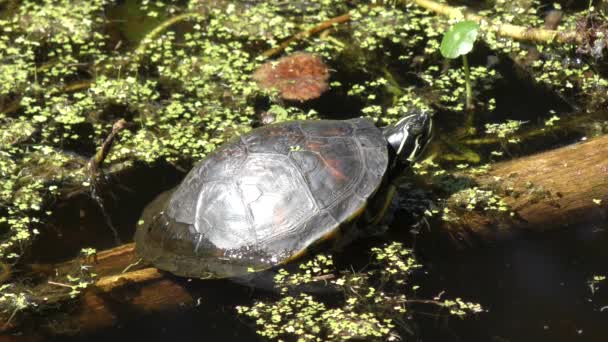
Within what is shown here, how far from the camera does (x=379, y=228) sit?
12.0 ft

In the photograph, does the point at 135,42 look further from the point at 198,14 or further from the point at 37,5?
the point at 37,5

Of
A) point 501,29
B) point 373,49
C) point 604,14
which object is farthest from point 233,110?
point 604,14

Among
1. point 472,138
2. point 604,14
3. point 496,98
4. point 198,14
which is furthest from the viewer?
point 198,14

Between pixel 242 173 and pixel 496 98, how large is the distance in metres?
1.99

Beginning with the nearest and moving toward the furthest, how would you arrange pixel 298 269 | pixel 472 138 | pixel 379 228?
pixel 298 269 → pixel 379 228 → pixel 472 138

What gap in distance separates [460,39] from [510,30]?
917 millimetres

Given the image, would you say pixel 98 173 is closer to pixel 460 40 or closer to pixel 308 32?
pixel 308 32

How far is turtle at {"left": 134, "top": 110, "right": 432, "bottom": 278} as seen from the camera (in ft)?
A: 10.9

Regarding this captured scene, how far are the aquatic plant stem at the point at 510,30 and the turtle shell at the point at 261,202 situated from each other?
185 cm

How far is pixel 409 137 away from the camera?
12.1ft

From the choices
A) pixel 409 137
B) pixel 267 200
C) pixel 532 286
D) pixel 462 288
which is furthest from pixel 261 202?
pixel 532 286

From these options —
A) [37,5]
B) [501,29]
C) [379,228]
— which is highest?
[37,5]

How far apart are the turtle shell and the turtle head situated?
0.43 ft

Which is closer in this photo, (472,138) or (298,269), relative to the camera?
(298,269)
